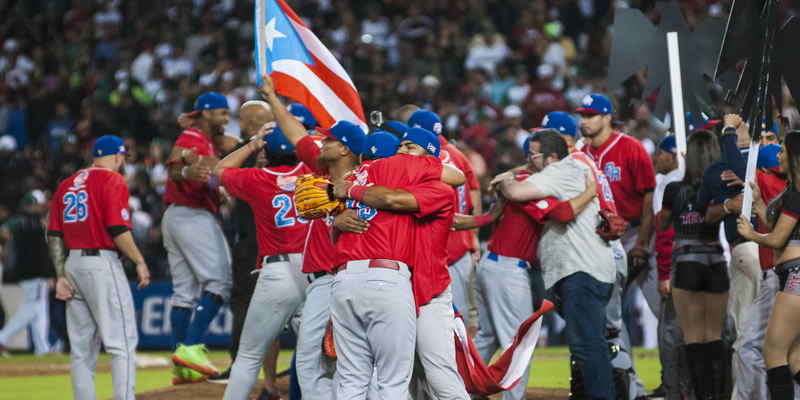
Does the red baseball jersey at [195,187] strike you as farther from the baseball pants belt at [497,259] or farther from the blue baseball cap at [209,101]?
the baseball pants belt at [497,259]

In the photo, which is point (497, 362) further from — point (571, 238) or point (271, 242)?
point (271, 242)

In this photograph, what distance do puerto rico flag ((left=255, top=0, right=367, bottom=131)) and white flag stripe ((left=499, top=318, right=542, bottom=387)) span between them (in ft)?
7.69

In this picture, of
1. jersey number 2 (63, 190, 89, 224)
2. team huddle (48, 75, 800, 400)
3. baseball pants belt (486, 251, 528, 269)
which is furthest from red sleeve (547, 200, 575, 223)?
jersey number 2 (63, 190, 89, 224)

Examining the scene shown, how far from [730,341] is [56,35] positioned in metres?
17.7

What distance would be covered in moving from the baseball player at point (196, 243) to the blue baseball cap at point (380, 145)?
294 centimetres

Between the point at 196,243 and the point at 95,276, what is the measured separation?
149cm

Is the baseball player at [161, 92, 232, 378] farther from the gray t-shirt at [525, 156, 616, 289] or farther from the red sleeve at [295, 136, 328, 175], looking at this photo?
the gray t-shirt at [525, 156, 616, 289]

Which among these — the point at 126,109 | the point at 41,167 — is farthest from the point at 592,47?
the point at 41,167

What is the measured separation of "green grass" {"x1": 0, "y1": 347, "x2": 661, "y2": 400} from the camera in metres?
9.88

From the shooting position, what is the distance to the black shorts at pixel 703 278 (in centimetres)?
747

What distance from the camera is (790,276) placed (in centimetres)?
640

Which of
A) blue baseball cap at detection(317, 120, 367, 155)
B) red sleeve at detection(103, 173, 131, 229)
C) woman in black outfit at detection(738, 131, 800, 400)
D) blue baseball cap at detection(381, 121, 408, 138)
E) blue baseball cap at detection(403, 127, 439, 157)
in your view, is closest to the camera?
blue baseball cap at detection(403, 127, 439, 157)

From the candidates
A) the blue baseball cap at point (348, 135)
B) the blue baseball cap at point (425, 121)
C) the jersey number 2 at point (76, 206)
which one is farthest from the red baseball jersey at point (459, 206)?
the jersey number 2 at point (76, 206)

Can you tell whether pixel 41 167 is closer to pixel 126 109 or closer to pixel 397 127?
pixel 126 109
